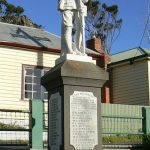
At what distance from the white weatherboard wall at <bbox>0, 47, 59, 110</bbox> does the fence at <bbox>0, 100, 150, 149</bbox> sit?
70.1 inches

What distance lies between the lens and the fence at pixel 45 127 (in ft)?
37.5

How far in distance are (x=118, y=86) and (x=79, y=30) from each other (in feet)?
49.4

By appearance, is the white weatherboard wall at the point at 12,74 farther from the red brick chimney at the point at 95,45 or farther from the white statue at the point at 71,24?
the white statue at the point at 71,24

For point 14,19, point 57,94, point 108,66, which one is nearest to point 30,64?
point 108,66

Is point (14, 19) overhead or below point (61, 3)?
overhead

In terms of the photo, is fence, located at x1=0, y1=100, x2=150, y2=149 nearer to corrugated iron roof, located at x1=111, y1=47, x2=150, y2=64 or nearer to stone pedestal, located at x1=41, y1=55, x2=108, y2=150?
stone pedestal, located at x1=41, y1=55, x2=108, y2=150

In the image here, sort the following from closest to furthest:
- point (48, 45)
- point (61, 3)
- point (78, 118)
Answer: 1. point (78, 118)
2. point (61, 3)
3. point (48, 45)

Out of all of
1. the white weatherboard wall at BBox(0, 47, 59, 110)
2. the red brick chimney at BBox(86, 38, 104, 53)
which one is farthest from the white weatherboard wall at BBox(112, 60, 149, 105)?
the white weatherboard wall at BBox(0, 47, 59, 110)

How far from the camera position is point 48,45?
69.9 ft

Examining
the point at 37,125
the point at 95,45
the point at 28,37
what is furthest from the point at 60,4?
the point at 95,45

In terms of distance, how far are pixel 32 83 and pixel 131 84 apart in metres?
7.07

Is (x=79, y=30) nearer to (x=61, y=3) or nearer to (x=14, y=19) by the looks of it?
(x=61, y=3)

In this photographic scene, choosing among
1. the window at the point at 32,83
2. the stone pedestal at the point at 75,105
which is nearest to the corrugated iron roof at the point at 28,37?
the window at the point at 32,83

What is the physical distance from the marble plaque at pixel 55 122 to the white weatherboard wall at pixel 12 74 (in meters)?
9.33
